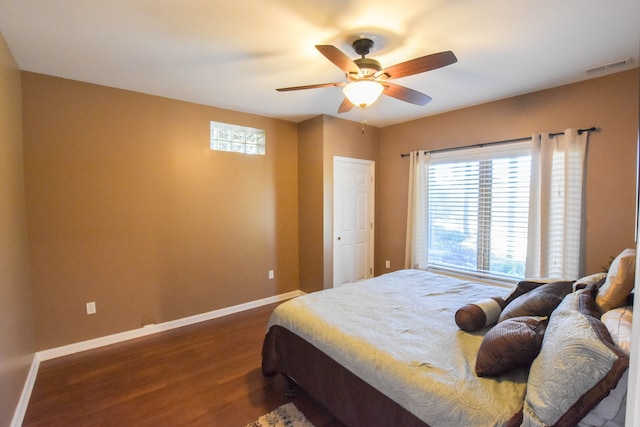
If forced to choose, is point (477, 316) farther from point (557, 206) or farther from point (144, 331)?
point (144, 331)

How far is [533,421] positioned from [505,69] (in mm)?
2729

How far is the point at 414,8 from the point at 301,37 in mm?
778

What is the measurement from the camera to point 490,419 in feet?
3.82

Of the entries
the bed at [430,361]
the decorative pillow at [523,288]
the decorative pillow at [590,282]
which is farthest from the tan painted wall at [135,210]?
the decorative pillow at [590,282]

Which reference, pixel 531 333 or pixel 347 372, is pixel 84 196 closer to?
pixel 347 372

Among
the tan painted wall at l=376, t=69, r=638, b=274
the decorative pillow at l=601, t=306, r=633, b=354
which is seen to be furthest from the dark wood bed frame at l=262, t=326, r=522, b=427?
the tan painted wall at l=376, t=69, r=638, b=274

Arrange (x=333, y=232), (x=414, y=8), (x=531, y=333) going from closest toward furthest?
(x=531, y=333) < (x=414, y=8) < (x=333, y=232)

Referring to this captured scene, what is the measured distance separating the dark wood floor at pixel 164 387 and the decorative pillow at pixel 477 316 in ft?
3.49

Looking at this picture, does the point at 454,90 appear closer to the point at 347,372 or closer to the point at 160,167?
the point at 347,372

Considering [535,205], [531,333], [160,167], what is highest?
[160,167]

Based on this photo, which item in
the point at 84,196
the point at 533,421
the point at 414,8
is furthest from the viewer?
the point at 84,196

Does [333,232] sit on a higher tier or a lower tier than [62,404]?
higher

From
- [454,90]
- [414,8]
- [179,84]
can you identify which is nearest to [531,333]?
[414,8]

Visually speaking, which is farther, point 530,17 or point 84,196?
point 84,196
